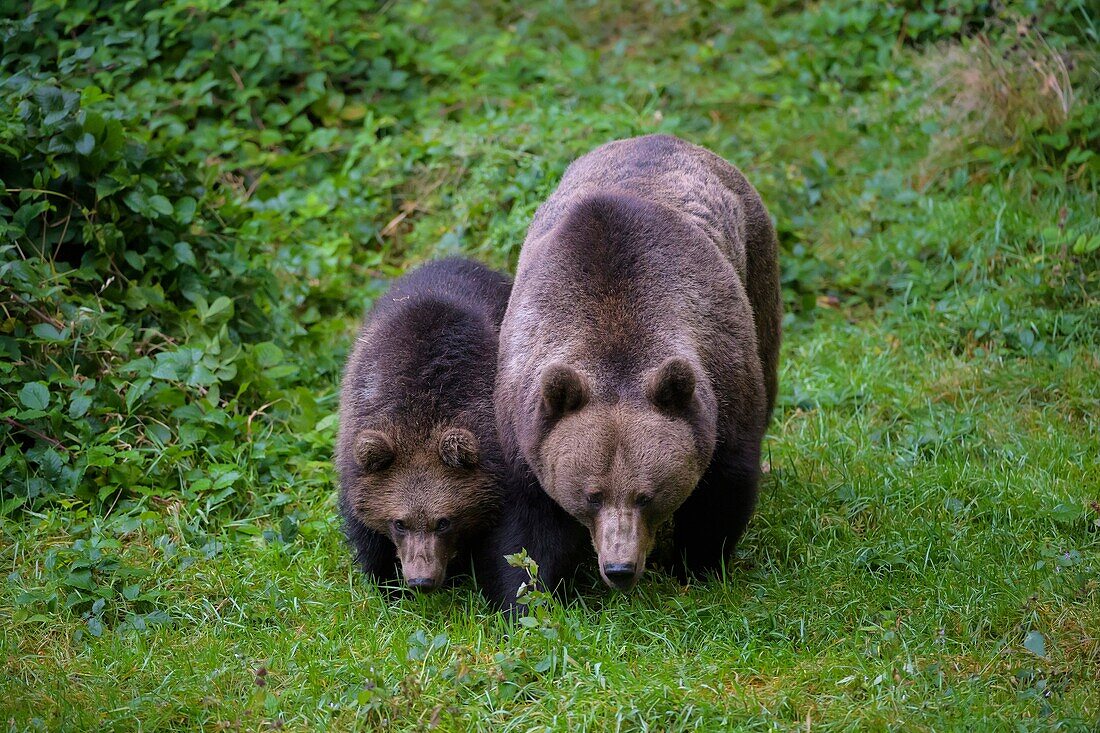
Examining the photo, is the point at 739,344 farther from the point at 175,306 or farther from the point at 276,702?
the point at 175,306

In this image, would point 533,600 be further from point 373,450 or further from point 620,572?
point 373,450

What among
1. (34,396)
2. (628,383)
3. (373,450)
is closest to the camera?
(628,383)

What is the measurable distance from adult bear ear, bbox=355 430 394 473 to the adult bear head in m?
1.09

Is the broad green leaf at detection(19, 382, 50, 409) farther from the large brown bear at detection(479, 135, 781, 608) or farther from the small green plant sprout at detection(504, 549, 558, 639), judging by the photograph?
the small green plant sprout at detection(504, 549, 558, 639)

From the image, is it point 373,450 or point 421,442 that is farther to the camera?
point 421,442

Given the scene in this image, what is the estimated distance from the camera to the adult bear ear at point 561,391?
213 inches

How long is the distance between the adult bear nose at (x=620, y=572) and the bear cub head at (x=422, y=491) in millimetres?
1179

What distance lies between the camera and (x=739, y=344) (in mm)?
6184

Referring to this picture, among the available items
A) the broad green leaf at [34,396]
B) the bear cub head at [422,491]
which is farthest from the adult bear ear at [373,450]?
the broad green leaf at [34,396]

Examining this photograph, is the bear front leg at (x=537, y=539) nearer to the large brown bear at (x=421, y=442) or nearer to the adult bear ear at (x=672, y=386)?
the large brown bear at (x=421, y=442)

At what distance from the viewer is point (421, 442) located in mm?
6387

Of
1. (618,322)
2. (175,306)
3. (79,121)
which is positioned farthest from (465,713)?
(79,121)

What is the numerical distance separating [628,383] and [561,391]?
13.7 inches

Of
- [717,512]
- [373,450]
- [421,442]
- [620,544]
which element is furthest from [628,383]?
[373,450]
